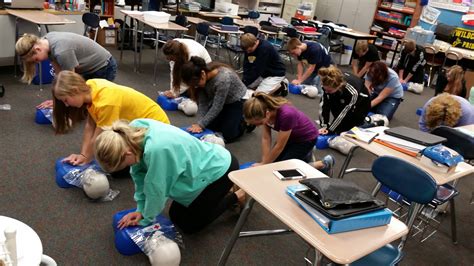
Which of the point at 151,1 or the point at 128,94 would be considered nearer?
the point at 128,94

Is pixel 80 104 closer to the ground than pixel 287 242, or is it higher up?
higher up

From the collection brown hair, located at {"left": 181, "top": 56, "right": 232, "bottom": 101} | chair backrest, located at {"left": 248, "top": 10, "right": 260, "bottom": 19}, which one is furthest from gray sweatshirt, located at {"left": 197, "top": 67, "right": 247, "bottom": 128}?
chair backrest, located at {"left": 248, "top": 10, "right": 260, "bottom": 19}

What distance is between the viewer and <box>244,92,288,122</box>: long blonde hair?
2.38m

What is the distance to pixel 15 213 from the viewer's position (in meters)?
2.27

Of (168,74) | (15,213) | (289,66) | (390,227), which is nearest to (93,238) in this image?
(15,213)

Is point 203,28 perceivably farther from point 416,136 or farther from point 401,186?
point 401,186

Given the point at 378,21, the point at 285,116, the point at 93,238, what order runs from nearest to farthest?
the point at 93,238, the point at 285,116, the point at 378,21

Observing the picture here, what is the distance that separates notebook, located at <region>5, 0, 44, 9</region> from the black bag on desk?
450 centimetres

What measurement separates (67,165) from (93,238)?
68 cm

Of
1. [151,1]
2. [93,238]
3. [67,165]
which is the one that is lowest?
[93,238]

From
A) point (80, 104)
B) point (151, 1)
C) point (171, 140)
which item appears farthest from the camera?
point (151, 1)

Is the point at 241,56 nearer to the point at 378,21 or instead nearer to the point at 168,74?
the point at 168,74

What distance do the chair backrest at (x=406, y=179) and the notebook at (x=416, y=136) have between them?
1.64 feet

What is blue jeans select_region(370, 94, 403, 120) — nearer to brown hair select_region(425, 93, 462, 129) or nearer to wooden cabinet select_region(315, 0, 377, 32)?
brown hair select_region(425, 93, 462, 129)
